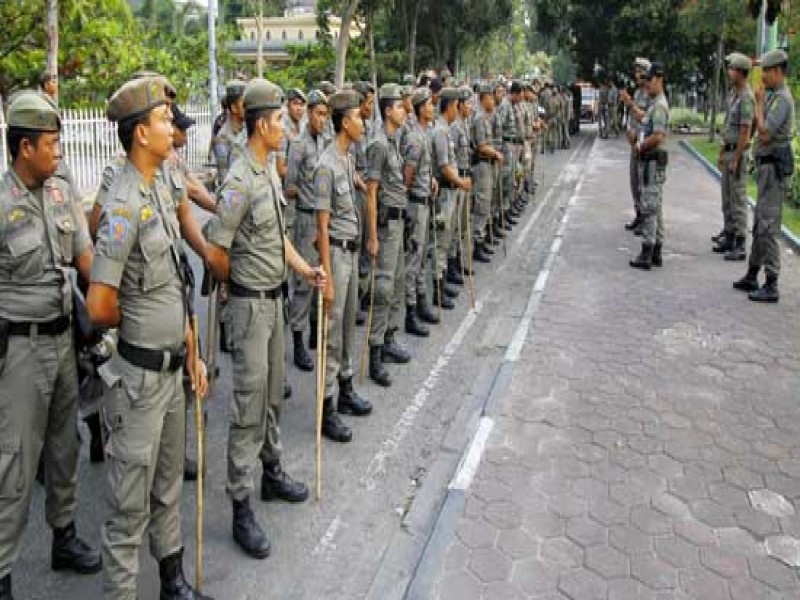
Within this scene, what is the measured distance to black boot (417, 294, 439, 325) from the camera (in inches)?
320

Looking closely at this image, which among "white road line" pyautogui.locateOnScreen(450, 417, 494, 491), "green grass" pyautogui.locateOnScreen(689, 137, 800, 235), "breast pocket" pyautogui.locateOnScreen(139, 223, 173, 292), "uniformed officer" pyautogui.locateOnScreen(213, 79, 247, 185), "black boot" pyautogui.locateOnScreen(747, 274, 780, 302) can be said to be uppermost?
"uniformed officer" pyautogui.locateOnScreen(213, 79, 247, 185)

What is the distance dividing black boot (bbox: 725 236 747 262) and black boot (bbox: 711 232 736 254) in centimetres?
5

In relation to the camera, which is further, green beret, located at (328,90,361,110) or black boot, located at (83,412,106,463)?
green beret, located at (328,90,361,110)

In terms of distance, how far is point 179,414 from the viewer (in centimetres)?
355

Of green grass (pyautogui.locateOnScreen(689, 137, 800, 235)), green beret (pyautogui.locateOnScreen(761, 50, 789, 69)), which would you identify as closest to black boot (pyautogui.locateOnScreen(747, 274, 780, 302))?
green beret (pyautogui.locateOnScreen(761, 50, 789, 69))

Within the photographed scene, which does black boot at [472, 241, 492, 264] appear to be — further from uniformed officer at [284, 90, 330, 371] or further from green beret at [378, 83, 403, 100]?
green beret at [378, 83, 403, 100]

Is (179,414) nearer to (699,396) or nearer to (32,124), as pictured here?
(32,124)

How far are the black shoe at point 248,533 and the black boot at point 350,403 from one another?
170cm

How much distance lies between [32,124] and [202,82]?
23195 mm

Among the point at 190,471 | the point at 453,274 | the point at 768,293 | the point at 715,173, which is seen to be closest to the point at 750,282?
the point at 768,293

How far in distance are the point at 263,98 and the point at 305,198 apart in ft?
10.3

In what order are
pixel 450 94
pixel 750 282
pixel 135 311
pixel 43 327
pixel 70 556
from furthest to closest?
pixel 750 282 < pixel 450 94 < pixel 70 556 < pixel 43 327 < pixel 135 311

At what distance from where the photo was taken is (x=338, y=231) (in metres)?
5.50

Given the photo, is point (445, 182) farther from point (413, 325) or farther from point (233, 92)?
point (233, 92)
